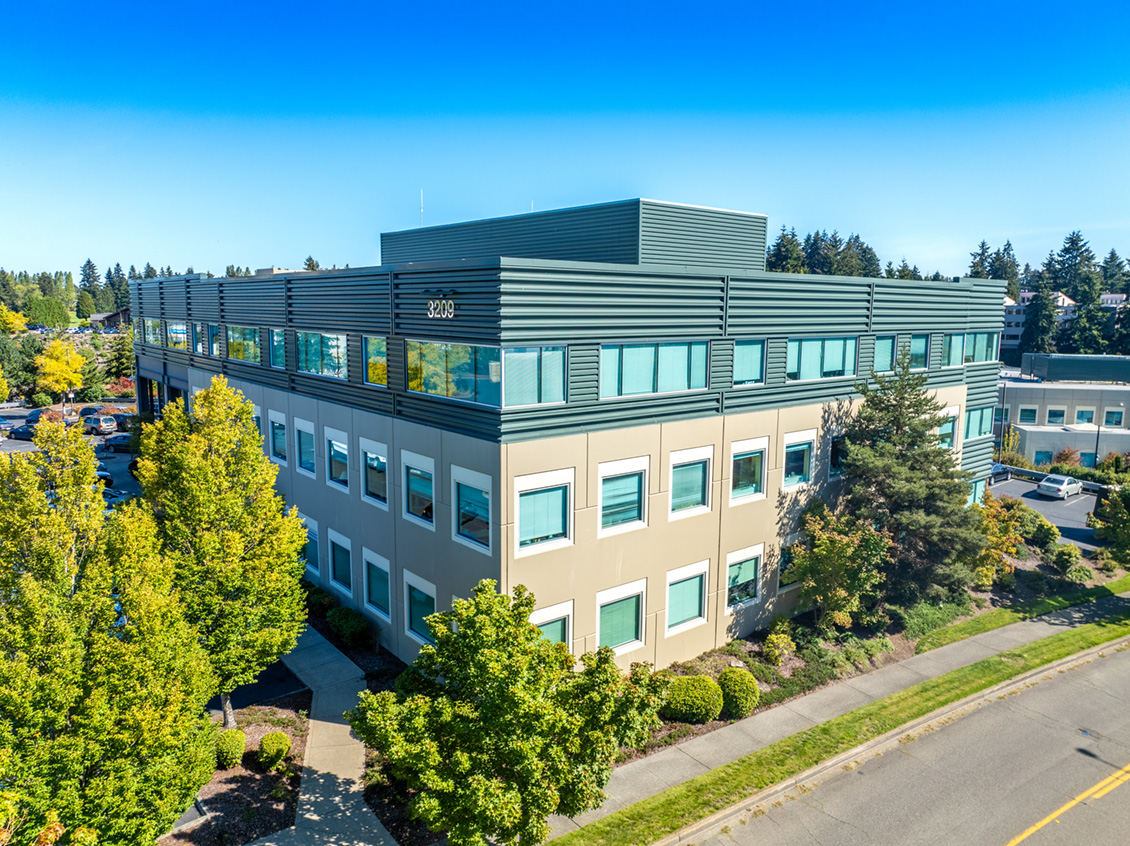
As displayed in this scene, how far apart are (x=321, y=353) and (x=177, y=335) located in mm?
18885

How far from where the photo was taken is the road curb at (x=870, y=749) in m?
17.2

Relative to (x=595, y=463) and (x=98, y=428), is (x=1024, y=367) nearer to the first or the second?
(x=595, y=463)

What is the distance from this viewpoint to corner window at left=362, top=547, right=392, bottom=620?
25508 millimetres

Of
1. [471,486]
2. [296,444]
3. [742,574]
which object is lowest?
[742,574]

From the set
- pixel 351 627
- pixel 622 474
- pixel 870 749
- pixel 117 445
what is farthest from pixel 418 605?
pixel 117 445

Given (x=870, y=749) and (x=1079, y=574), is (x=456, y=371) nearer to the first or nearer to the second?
(x=870, y=749)

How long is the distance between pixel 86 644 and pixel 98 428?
57.6 metres

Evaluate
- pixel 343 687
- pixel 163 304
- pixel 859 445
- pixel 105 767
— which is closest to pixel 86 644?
pixel 105 767

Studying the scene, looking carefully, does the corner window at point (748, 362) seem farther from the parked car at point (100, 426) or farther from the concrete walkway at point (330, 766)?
the parked car at point (100, 426)

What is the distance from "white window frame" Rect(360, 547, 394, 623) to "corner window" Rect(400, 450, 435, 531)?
2551 millimetres

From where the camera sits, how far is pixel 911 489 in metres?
26.4

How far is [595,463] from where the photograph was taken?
21484 millimetres

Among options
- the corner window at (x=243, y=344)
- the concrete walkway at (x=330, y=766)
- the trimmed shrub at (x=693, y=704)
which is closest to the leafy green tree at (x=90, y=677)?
the concrete walkway at (x=330, y=766)

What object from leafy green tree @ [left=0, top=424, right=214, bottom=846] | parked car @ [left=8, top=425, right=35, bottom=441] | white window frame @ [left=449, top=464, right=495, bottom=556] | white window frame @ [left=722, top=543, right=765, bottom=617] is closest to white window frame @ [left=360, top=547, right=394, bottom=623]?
white window frame @ [left=449, top=464, right=495, bottom=556]
